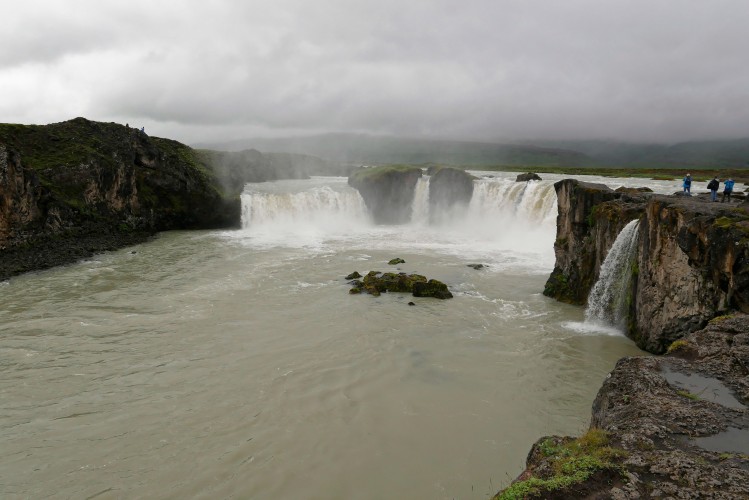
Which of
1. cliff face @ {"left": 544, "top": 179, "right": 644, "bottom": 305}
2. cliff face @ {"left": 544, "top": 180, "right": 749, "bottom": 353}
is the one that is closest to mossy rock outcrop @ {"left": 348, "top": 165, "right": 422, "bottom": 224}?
cliff face @ {"left": 544, "top": 179, "right": 644, "bottom": 305}

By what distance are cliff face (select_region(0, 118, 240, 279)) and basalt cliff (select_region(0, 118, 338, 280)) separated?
6cm

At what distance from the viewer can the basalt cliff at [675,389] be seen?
4.88 meters

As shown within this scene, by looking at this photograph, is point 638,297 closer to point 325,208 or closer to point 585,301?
point 585,301

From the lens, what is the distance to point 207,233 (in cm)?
4119

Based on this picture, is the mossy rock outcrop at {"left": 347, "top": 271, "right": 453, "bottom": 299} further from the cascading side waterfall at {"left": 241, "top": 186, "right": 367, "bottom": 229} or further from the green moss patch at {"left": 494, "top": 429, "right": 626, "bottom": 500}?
the cascading side waterfall at {"left": 241, "top": 186, "right": 367, "bottom": 229}

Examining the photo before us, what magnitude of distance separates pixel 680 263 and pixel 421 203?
36842 mm

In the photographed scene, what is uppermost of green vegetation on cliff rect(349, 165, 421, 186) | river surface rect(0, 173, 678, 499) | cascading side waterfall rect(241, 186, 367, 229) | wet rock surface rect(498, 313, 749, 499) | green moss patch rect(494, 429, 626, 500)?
green vegetation on cliff rect(349, 165, 421, 186)

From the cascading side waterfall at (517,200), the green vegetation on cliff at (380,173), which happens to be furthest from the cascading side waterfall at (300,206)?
the cascading side waterfall at (517,200)

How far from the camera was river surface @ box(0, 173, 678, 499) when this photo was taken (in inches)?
337

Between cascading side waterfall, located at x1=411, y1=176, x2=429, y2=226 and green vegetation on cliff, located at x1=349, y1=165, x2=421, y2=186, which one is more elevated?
green vegetation on cliff, located at x1=349, y1=165, x2=421, y2=186

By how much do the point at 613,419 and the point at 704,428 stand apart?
1087 mm

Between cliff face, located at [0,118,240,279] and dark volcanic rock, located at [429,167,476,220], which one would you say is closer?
cliff face, located at [0,118,240,279]

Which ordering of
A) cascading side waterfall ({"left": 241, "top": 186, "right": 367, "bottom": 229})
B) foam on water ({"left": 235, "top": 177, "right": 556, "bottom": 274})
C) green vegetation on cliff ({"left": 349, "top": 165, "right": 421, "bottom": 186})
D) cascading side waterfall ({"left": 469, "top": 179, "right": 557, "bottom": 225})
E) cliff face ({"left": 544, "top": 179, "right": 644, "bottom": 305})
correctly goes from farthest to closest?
green vegetation on cliff ({"left": 349, "top": 165, "right": 421, "bottom": 186}), cascading side waterfall ({"left": 241, "top": 186, "right": 367, "bottom": 229}), cascading side waterfall ({"left": 469, "top": 179, "right": 557, "bottom": 225}), foam on water ({"left": 235, "top": 177, "right": 556, "bottom": 274}), cliff face ({"left": 544, "top": 179, "right": 644, "bottom": 305})

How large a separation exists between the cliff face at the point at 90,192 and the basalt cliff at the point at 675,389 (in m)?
29.3
